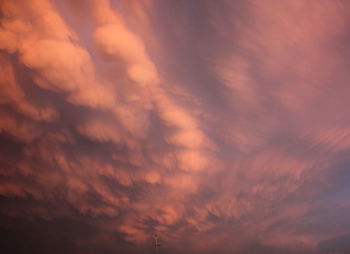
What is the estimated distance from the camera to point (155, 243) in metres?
43.4

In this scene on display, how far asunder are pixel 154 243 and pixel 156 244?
37.0 inches

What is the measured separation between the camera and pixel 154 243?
144 feet

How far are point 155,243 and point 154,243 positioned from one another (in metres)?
0.69

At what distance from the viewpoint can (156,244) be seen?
43156 mm

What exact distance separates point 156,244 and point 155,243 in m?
0.32
